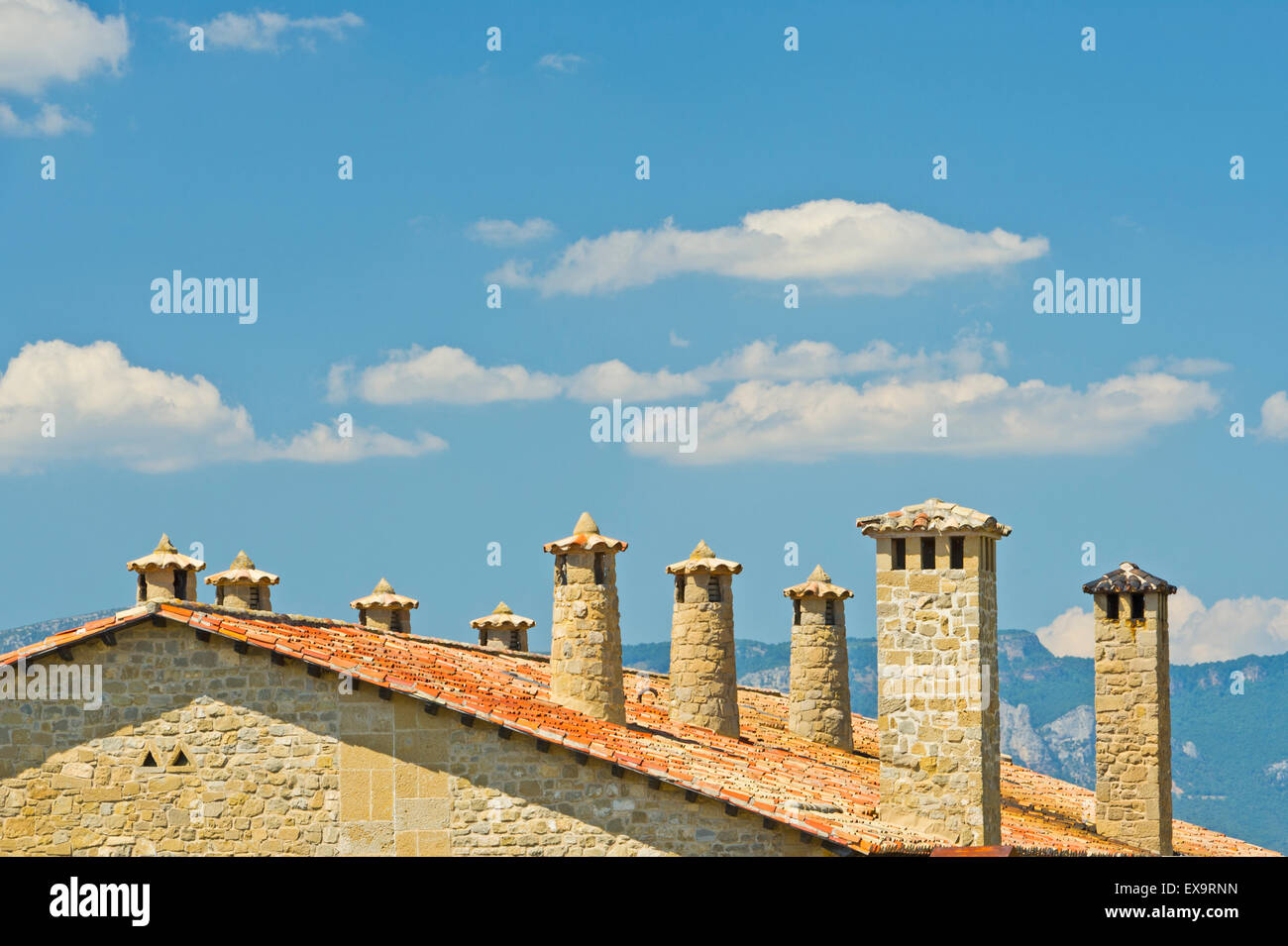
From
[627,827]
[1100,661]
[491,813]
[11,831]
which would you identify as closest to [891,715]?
[627,827]

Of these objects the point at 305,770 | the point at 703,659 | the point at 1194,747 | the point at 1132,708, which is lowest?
the point at 1194,747

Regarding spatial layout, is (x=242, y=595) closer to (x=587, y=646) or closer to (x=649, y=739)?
(x=587, y=646)

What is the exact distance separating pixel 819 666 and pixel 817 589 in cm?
162

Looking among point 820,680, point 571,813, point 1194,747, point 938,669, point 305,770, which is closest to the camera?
point 571,813

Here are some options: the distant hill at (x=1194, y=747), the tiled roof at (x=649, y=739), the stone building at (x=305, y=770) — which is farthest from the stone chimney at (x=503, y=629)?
the distant hill at (x=1194, y=747)

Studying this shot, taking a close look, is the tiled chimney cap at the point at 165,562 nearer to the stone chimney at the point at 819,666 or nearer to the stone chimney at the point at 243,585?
the stone chimney at the point at 243,585

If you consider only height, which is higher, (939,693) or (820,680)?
(939,693)

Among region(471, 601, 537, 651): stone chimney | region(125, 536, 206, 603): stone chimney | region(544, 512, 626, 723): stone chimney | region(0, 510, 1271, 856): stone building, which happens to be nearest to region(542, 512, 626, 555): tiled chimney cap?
region(544, 512, 626, 723): stone chimney

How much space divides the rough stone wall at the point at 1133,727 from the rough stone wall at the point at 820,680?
18.0 feet

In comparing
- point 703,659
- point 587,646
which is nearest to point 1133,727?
point 703,659

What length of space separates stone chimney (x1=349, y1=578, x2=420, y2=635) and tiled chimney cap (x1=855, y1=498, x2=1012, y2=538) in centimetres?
1653

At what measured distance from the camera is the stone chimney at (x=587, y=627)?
86.6 feet

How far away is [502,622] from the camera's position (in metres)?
41.7
